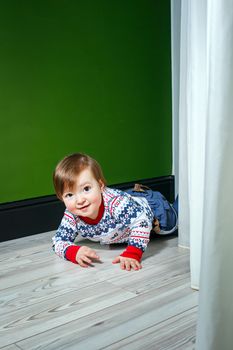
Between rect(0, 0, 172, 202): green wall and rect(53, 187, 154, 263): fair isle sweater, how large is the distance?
0.34 meters

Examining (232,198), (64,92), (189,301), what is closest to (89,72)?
(64,92)

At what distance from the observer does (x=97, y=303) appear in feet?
3.65

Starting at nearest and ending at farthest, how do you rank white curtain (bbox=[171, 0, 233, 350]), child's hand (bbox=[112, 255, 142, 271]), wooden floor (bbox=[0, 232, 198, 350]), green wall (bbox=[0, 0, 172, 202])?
white curtain (bbox=[171, 0, 233, 350]), wooden floor (bbox=[0, 232, 198, 350]), child's hand (bbox=[112, 255, 142, 271]), green wall (bbox=[0, 0, 172, 202])

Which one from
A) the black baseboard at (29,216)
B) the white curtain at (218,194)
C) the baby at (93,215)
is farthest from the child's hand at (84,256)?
the white curtain at (218,194)

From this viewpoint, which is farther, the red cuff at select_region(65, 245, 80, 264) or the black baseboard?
the black baseboard

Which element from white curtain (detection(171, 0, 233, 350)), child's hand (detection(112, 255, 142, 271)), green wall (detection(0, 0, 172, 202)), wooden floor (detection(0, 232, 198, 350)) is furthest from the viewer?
green wall (detection(0, 0, 172, 202))

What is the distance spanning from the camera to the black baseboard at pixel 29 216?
5.54 feet

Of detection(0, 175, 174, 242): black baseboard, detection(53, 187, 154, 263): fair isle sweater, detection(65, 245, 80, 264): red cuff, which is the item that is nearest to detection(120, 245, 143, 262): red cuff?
detection(53, 187, 154, 263): fair isle sweater

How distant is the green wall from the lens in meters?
1.68

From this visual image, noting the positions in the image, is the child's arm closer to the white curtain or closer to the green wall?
the green wall

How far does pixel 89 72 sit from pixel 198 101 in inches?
33.5

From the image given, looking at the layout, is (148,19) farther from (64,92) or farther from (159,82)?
(64,92)

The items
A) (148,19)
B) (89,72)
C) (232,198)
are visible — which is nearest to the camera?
(232,198)

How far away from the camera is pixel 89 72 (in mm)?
1898
